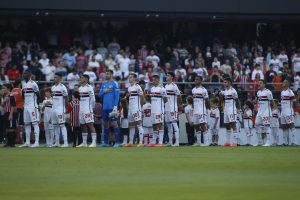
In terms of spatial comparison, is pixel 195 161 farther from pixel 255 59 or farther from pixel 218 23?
pixel 218 23

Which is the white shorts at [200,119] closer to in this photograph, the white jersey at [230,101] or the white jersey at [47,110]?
the white jersey at [230,101]

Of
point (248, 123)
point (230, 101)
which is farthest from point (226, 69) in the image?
point (230, 101)

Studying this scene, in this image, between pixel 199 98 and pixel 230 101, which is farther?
pixel 230 101

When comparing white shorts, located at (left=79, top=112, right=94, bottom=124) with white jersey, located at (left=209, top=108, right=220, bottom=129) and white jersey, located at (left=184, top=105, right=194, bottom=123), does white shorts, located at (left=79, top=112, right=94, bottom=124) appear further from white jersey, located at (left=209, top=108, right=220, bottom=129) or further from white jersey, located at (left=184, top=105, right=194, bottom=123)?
white jersey, located at (left=209, top=108, right=220, bottom=129)

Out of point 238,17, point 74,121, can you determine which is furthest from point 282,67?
point 74,121

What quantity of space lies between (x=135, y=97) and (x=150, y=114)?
0.88 meters

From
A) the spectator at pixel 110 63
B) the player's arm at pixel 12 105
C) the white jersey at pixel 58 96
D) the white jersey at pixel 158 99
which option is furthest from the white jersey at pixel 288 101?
the player's arm at pixel 12 105

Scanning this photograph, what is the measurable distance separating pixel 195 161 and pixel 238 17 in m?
21.1

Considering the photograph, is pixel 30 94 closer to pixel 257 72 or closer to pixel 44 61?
pixel 44 61

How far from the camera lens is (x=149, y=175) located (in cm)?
1589

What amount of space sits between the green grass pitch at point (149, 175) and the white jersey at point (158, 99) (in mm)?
5322

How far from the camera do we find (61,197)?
12.5 metres

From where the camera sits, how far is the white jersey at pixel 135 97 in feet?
89.6

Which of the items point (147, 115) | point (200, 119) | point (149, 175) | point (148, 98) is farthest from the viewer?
point (148, 98)
